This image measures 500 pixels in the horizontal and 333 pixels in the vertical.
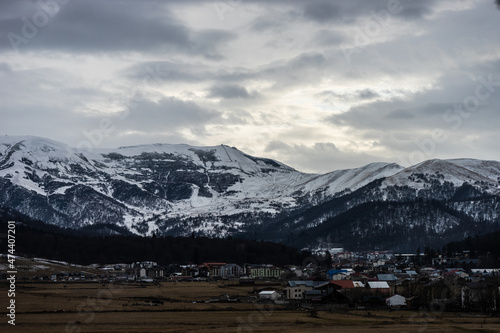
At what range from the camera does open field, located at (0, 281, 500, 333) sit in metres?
62.1

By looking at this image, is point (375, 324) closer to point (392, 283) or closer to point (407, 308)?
point (407, 308)

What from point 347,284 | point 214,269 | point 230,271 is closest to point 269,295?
point 347,284

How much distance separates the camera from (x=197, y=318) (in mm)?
70562

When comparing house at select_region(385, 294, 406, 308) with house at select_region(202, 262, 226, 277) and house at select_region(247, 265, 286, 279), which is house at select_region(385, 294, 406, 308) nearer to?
house at select_region(247, 265, 286, 279)

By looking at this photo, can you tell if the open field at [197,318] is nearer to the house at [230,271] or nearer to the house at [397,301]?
the house at [397,301]

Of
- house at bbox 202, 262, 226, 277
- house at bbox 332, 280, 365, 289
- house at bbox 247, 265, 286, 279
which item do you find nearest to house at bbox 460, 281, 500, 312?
house at bbox 332, 280, 365, 289

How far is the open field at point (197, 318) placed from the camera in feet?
204

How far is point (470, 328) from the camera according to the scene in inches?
2554

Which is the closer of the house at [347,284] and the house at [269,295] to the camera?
the house at [269,295]

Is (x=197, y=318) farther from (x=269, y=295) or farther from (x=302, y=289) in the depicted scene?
(x=302, y=289)

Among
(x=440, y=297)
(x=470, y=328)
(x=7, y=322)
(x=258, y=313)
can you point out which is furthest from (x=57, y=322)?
(x=440, y=297)

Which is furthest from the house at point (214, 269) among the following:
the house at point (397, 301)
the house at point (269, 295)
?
the house at point (397, 301)

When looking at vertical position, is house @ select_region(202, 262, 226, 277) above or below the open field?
above

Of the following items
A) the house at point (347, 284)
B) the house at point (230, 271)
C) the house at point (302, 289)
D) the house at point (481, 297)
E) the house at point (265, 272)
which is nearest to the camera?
the house at point (481, 297)
